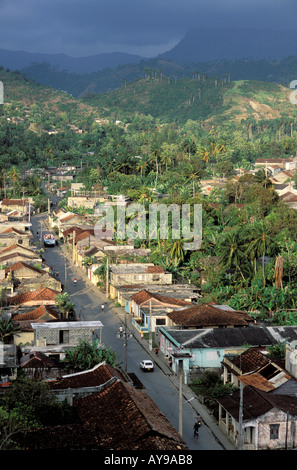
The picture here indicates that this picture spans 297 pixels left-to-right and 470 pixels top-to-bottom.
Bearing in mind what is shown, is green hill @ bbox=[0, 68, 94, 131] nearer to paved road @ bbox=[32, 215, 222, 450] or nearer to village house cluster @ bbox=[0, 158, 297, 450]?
paved road @ bbox=[32, 215, 222, 450]

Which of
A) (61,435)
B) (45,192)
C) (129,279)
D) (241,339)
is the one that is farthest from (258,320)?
(45,192)

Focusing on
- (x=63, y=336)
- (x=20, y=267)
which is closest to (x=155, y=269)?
(x=20, y=267)

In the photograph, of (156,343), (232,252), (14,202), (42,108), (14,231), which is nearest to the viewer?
(156,343)

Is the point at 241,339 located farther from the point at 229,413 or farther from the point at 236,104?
the point at 236,104

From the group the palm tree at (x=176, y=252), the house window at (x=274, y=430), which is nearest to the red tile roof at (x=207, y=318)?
the house window at (x=274, y=430)

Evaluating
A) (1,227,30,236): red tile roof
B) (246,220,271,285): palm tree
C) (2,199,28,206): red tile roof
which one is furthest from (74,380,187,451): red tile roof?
(2,199,28,206): red tile roof

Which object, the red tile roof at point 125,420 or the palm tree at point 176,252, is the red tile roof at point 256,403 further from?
the palm tree at point 176,252

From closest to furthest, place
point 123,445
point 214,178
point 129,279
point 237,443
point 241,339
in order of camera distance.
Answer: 1. point 123,445
2. point 237,443
3. point 241,339
4. point 129,279
5. point 214,178

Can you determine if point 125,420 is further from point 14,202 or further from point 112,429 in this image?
point 14,202
